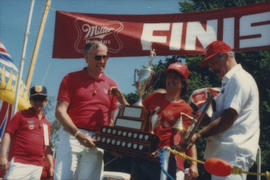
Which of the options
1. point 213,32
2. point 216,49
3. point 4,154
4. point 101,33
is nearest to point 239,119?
point 216,49

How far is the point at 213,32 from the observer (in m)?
8.23

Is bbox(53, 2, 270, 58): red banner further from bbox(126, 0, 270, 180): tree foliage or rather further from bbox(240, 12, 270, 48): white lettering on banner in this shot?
bbox(126, 0, 270, 180): tree foliage

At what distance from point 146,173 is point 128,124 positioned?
496 mm

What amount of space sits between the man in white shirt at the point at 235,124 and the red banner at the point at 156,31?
4.89 m

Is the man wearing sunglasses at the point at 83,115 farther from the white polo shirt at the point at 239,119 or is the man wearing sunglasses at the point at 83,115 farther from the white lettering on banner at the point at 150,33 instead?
the white lettering on banner at the point at 150,33

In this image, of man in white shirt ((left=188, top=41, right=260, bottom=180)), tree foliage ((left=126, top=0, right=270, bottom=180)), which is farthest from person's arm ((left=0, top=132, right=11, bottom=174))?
tree foliage ((left=126, top=0, right=270, bottom=180))

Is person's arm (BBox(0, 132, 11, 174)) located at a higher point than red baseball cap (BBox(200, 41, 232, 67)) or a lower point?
lower

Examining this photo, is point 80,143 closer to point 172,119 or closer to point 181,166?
point 172,119

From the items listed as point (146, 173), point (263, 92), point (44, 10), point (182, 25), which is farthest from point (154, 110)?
point (263, 92)

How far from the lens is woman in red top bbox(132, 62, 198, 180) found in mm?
3443

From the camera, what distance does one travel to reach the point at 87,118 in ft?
11.7

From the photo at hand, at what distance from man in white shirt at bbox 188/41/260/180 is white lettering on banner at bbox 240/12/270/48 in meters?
4.63

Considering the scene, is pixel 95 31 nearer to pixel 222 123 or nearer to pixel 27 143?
pixel 27 143

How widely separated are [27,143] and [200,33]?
512cm
